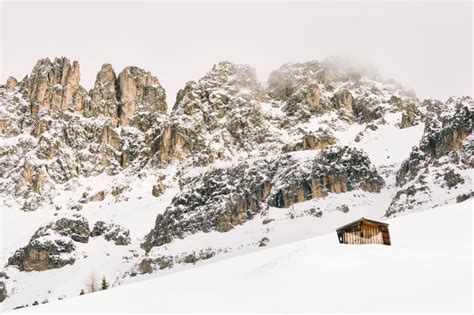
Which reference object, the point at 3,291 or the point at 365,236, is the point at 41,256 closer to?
the point at 3,291

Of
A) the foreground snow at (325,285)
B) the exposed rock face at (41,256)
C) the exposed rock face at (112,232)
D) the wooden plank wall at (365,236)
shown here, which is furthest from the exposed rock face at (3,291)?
the wooden plank wall at (365,236)

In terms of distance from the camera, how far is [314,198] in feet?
633

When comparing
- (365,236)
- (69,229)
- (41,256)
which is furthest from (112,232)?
(365,236)

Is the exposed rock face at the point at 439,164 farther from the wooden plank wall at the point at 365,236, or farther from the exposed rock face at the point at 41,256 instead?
the wooden plank wall at the point at 365,236

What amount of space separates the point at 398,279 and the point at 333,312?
264 inches

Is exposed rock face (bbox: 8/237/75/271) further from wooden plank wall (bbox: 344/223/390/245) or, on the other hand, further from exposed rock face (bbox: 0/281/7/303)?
wooden plank wall (bbox: 344/223/390/245)

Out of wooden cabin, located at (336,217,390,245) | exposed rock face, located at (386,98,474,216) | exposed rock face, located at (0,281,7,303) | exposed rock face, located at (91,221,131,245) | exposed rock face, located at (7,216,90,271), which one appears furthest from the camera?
exposed rock face, located at (91,221,131,245)

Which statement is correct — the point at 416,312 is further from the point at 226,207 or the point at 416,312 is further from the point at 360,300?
the point at 226,207

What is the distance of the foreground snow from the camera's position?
32.3 m

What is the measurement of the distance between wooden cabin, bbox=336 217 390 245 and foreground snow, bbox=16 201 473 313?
9.01ft

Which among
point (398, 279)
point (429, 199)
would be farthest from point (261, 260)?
point (429, 199)

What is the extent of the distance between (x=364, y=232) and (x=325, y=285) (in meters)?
19.1

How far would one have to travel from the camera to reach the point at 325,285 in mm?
36500

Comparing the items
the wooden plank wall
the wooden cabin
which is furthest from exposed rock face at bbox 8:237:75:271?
the wooden plank wall
